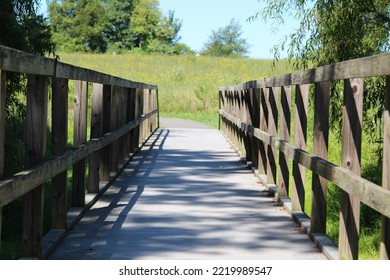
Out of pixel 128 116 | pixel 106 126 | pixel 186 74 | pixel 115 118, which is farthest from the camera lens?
pixel 186 74

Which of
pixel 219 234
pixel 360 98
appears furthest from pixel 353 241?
pixel 219 234

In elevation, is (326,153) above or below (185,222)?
above

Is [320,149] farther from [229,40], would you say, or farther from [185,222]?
[229,40]

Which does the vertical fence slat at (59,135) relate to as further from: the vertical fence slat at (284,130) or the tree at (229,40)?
the tree at (229,40)

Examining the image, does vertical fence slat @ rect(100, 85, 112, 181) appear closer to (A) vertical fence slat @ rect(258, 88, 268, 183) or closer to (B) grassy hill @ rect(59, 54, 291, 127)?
(A) vertical fence slat @ rect(258, 88, 268, 183)

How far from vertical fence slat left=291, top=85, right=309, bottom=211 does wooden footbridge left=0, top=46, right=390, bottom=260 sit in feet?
0.04

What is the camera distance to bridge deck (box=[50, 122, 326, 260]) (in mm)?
5684

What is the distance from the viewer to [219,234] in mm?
6363

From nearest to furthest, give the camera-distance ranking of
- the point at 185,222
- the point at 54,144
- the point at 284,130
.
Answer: the point at 54,144, the point at 185,222, the point at 284,130

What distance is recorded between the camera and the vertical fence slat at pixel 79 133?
701cm

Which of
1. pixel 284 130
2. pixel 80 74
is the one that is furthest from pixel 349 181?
pixel 284 130

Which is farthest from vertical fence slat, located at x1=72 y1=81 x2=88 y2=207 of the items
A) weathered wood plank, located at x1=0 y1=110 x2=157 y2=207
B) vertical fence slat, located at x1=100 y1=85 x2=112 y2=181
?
vertical fence slat, located at x1=100 y1=85 x2=112 y2=181

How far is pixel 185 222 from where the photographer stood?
6902 millimetres

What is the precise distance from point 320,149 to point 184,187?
3389mm
